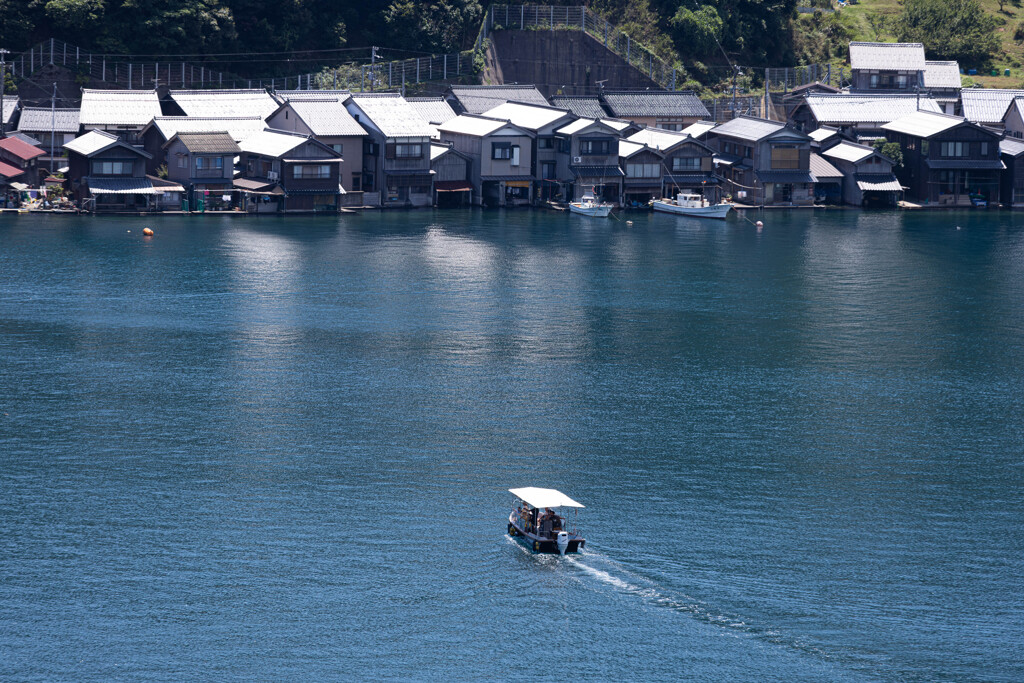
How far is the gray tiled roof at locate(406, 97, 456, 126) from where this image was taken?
11019 cm

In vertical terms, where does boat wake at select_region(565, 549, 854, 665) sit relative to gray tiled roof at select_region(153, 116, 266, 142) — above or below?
below

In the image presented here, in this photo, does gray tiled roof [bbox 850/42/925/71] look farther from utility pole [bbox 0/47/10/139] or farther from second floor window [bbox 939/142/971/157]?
utility pole [bbox 0/47/10/139]

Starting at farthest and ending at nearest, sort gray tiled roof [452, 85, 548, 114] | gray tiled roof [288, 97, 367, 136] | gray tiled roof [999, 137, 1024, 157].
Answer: gray tiled roof [452, 85, 548, 114] → gray tiled roof [999, 137, 1024, 157] → gray tiled roof [288, 97, 367, 136]

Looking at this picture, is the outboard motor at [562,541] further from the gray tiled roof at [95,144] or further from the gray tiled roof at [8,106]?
the gray tiled roof at [8,106]

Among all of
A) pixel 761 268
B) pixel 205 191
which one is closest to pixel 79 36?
pixel 205 191

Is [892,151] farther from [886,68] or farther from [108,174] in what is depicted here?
[108,174]

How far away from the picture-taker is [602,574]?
3641 centimetres

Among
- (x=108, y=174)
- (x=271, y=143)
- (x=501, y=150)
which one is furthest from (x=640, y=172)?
(x=108, y=174)

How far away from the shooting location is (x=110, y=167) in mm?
94438

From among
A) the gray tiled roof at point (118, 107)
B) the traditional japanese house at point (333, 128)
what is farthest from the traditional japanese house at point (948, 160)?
the gray tiled roof at point (118, 107)

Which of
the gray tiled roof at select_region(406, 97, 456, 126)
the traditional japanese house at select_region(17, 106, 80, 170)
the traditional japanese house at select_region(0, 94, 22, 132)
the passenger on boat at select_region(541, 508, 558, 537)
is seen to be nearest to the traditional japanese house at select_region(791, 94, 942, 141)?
the gray tiled roof at select_region(406, 97, 456, 126)

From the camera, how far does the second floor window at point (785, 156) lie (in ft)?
350

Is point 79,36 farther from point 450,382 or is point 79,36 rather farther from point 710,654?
point 710,654

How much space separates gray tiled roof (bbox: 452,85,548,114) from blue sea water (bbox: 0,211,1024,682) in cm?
3584
